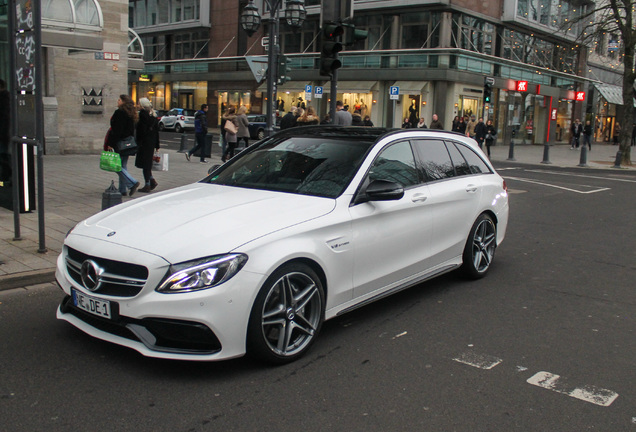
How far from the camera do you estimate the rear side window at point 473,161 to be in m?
6.59

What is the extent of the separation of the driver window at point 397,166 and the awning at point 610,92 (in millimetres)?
52352

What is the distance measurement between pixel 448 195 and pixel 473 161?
3.43ft

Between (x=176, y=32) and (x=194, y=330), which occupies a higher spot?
(x=176, y=32)

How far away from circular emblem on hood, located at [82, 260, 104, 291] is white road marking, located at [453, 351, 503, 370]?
2.50m

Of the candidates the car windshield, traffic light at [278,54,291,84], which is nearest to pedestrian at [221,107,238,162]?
traffic light at [278,54,291,84]

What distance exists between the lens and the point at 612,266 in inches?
289

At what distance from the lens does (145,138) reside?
1148 centimetres

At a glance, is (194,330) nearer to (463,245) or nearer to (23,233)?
(463,245)

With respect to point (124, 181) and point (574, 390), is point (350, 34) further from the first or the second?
point (574, 390)

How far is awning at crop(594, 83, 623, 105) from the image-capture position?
51.7 meters

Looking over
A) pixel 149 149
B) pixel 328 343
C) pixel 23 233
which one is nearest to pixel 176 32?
pixel 149 149

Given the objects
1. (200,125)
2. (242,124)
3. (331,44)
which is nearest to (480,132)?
(242,124)

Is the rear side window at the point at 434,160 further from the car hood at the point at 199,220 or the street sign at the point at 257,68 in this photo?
the street sign at the point at 257,68

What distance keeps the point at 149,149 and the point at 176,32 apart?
149 feet
